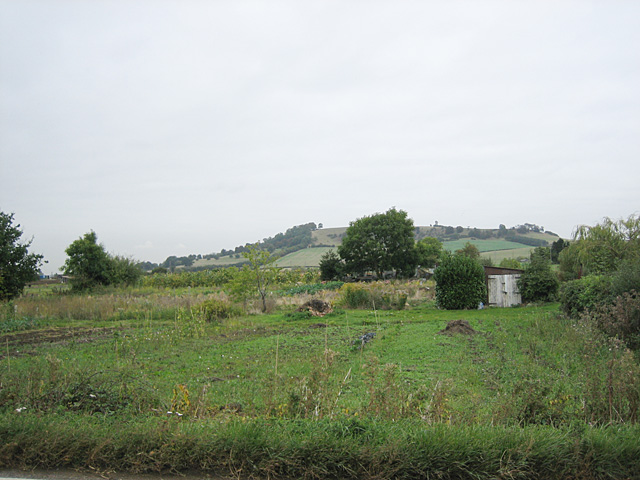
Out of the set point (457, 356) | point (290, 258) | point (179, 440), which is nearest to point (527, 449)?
point (179, 440)

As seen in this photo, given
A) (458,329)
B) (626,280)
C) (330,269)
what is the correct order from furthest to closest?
(330,269) → (458,329) → (626,280)

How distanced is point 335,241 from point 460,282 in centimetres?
9377

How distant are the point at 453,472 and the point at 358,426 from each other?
867mm

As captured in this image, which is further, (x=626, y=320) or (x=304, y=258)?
(x=304, y=258)

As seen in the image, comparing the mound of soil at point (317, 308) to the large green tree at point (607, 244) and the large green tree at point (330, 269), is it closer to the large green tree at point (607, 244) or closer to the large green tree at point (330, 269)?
the large green tree at point (607, 244)

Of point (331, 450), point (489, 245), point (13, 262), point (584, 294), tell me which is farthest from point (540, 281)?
point (489, 245)

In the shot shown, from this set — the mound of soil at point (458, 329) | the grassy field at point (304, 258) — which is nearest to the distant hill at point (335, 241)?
the grassy field at point (304, 258)

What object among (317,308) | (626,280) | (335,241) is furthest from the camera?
(335,241)

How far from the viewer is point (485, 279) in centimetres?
2142

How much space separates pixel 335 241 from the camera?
114 meters

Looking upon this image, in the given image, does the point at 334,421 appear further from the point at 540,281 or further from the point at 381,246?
the point at 381,246

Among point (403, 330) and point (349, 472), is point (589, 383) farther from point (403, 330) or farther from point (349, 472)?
point (403, 330)

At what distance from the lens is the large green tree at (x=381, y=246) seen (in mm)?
48531

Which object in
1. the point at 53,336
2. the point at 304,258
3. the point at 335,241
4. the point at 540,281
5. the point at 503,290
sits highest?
the point at 335,241
